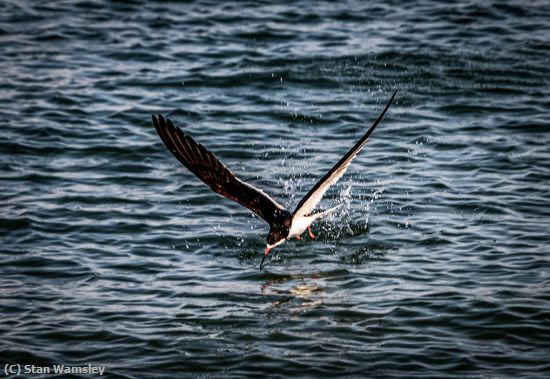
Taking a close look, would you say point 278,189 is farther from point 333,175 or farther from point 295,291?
point 333,175

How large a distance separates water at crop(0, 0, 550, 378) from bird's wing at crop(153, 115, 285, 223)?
74 centimetres

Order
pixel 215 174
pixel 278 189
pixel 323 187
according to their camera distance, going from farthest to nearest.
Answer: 1. pixel 278 189
2. pixel 215 174
3. pixel 323 187

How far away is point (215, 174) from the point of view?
28.8 ft

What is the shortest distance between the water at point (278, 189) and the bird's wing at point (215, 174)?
739mm

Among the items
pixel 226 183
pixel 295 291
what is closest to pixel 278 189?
pixel 226 183

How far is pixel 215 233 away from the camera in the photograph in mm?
9930

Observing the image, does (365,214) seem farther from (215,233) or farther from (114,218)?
(114,218)

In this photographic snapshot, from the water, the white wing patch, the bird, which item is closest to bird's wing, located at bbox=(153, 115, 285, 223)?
the bird

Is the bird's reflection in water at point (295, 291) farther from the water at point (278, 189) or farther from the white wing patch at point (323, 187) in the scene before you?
the white wing patch at point (323, 187)

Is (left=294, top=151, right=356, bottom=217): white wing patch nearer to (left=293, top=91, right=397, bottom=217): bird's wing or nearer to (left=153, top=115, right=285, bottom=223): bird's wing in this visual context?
(left=293, top=91, right=397, bottom=217): bird's wing

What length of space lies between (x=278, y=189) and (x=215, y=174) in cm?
224

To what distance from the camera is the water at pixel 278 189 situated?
779 cm

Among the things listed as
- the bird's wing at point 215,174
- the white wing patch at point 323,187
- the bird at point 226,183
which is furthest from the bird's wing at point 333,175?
the bird's wing at point 215,174

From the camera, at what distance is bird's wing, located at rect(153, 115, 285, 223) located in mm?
8695
